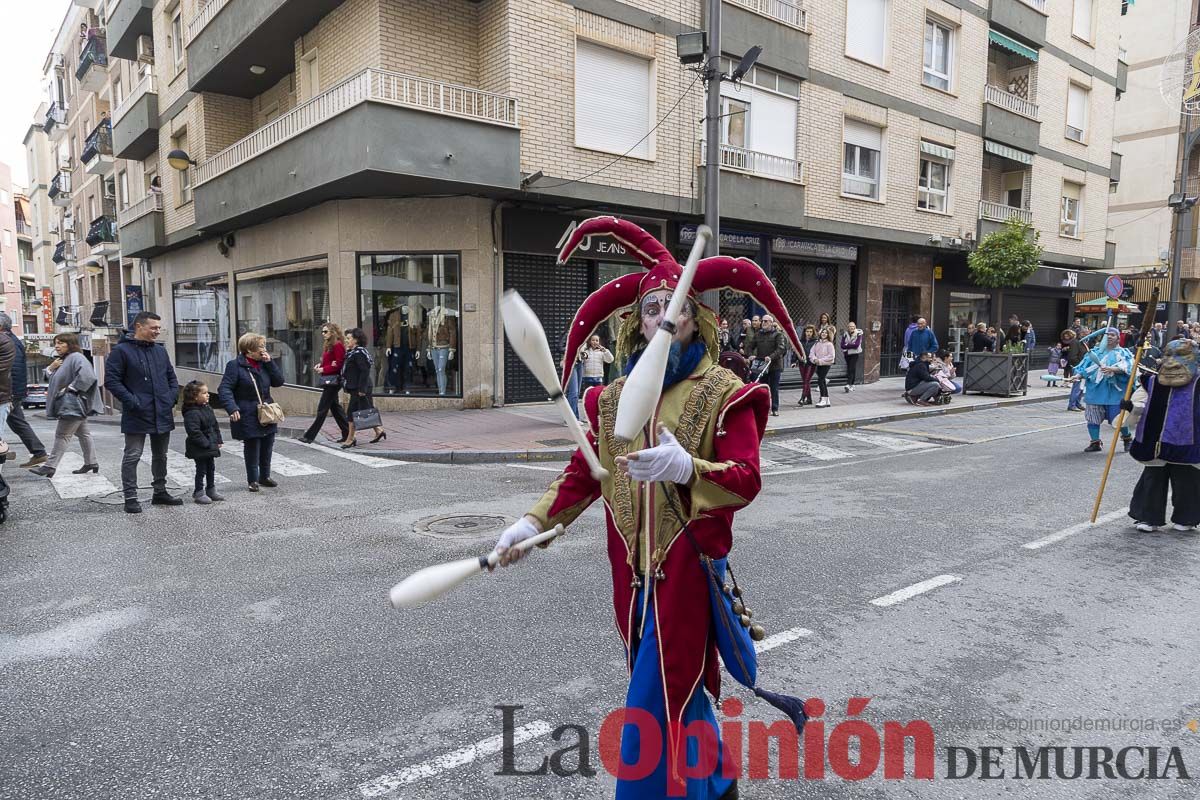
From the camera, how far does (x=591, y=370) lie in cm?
1271

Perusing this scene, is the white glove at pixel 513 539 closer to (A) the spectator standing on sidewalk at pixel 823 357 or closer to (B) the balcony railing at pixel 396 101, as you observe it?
(B) the balcony railing at pixel 396 101

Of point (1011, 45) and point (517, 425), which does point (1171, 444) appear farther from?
point (1011, 45)

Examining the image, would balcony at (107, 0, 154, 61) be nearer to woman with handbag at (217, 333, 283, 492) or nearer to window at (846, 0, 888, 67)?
window at (846, 0, 888, 67)

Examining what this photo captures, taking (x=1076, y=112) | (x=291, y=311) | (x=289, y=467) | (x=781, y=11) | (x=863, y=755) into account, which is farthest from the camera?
(x=1076, y=112)

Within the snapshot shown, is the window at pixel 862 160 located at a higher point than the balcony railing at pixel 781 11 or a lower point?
lower

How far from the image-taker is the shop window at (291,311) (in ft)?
54.2

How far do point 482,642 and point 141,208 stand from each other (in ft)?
87.2

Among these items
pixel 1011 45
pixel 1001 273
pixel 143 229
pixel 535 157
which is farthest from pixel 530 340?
pixel 143 229

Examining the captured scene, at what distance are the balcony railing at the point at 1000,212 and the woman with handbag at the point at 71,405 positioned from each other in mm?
22981

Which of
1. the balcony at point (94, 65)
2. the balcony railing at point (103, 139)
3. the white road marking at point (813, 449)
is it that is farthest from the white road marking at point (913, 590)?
the balcony at point (94, 65)

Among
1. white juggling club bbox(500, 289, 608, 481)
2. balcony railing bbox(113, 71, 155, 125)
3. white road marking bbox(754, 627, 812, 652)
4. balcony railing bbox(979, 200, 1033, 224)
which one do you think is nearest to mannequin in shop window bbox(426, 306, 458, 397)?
white road marking bbox(754, 627, 812, 652)

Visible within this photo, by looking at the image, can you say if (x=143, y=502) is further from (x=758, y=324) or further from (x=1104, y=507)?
(x=758, y=324)

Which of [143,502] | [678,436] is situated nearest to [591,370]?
[143,502]

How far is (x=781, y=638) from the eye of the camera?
13.4 feet
